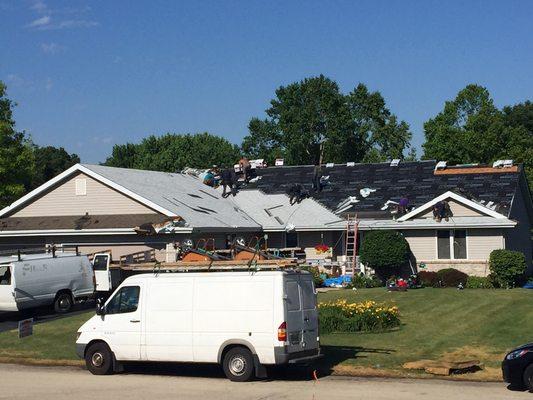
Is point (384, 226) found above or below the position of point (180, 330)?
above

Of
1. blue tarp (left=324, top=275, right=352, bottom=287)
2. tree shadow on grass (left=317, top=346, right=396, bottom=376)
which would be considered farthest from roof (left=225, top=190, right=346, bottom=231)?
tree shadow on grass (left=317, top=346, right=396, bottom=376)

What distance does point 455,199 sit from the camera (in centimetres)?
3675

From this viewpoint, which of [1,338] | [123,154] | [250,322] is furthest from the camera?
[123,154]

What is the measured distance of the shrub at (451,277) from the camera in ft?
117

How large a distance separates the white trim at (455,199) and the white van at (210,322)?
19393 mm

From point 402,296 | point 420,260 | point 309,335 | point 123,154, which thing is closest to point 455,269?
point 420,260

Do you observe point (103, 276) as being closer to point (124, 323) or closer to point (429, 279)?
point (124, 323)

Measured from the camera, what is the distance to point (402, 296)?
106ft

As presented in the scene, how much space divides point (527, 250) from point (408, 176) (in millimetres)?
7204

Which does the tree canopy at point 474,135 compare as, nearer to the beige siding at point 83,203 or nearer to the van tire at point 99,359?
the beige siding at point 83,203

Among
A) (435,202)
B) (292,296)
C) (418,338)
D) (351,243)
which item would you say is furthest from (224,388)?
(351,243)

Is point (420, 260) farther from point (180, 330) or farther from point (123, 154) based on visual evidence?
point (123, 154)

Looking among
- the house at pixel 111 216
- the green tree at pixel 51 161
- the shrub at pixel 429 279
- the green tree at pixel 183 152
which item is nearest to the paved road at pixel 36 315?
the house at pixel 111 216

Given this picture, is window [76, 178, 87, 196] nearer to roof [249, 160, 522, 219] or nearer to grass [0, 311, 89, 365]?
grass [0, 311, 89, 365]
